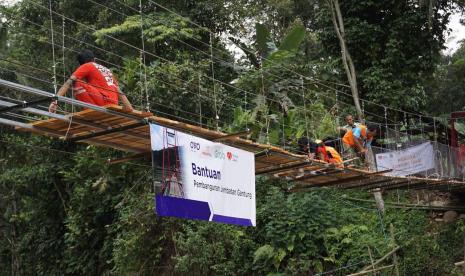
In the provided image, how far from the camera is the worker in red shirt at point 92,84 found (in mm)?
4422

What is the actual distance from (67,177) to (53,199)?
1642 mm

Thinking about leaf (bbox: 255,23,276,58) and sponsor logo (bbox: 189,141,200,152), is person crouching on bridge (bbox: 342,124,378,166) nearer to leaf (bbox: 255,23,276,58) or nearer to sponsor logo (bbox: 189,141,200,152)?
leaf (bbox: 255,23,276,58)

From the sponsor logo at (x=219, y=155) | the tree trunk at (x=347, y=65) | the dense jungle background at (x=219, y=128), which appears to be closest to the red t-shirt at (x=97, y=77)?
the sponsor logo at (x=219, y=155)

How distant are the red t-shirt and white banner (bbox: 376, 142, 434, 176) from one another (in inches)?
163

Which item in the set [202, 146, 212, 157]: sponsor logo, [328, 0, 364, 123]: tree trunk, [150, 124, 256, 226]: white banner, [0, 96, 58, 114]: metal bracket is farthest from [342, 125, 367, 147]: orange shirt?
[0, 96, 58, 114]: metal bracket

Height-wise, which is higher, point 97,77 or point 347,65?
point 347,65

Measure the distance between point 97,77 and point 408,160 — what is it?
4.85 meters

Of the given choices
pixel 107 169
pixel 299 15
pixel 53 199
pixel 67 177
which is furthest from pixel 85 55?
pixel 299 15

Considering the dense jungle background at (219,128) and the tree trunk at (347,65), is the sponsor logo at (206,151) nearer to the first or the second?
the dense jungle background at (219,128)

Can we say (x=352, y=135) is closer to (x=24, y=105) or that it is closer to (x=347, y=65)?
(x=347, y=65)

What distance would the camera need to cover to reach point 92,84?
14.6 feet

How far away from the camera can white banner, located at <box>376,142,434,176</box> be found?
7774 mm

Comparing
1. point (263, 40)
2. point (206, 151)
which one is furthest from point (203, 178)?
point (263, 40)

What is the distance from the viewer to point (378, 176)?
23.3ft
